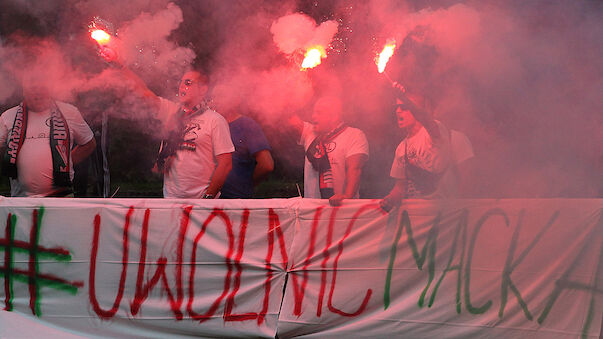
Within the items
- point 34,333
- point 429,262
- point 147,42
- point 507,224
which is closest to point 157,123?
point 147,42

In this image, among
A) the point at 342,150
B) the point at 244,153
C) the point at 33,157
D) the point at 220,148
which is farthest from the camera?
the point at 244,153

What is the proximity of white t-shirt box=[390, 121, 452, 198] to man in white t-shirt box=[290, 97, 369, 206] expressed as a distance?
1.15 feet

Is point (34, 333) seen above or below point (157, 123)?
below

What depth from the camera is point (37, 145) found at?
16.2 ft

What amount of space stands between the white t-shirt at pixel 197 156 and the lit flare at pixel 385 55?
138 centimetres

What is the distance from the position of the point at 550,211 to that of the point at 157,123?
11.0 ft

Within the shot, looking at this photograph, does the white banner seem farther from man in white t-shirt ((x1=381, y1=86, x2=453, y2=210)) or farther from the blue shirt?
the blue shirt

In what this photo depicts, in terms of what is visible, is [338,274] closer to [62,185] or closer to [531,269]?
[531,269]

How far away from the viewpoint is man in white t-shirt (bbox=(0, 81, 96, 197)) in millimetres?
4910

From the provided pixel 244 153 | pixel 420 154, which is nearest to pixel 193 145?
pixel 244 153

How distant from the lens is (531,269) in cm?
375

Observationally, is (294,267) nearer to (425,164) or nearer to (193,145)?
(425,164)

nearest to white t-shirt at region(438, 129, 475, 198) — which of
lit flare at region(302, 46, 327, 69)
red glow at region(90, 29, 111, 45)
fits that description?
lit flare at region(302, 46, 327, 69)

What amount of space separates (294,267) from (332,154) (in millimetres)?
1103
